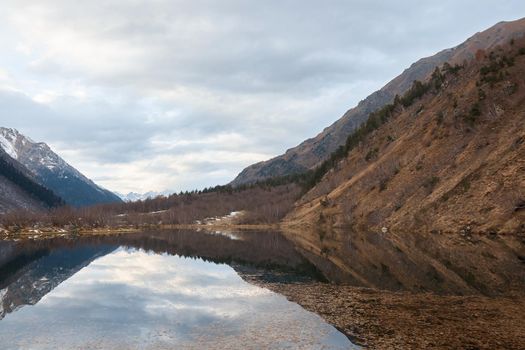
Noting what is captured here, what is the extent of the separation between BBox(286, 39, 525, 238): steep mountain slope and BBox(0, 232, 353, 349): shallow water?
3680 cm

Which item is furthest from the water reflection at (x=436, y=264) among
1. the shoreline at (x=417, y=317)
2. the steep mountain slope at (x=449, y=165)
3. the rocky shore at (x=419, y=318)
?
the steep mountain slope at (x=449, y=165)

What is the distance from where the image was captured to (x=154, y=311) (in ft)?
102

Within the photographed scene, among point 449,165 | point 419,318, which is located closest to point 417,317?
point 419,318

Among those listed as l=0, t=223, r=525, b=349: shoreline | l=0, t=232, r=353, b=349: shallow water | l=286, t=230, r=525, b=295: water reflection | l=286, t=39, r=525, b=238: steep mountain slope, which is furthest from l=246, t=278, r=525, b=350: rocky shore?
l=286, t=39, r=525, b=238: steep mountain slope

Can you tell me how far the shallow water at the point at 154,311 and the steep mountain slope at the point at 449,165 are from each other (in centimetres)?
3680

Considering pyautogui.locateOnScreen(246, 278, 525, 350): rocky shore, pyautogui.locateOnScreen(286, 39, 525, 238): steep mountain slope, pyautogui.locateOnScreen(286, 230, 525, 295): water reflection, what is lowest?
pyautogui.locateOnScreen(246, 278, 525, 350): rocky shore

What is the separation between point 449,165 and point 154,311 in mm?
83169

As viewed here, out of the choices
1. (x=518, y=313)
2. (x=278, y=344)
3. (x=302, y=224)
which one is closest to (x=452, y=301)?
(x=518, y=313)

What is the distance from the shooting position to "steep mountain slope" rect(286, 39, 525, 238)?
74.4 metres

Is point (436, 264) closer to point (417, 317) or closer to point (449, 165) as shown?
point (417, 317)

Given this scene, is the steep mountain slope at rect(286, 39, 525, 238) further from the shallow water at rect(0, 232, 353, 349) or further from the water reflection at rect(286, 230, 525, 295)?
the shallow water at rect(0, 232, 353, 349)

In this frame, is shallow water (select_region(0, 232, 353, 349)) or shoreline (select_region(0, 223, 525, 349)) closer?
shoreline (select_region(0, 223, 525, 349))

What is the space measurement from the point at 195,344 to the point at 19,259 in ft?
215

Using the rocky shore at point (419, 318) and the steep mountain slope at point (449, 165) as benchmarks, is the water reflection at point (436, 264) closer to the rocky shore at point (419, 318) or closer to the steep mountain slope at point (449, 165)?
the rocky shore at point (419, 318)
